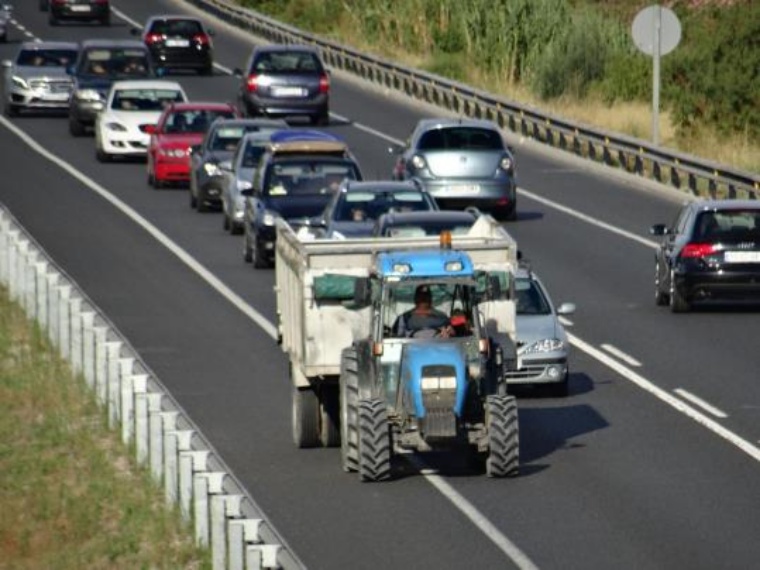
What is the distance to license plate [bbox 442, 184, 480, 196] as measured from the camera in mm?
40438

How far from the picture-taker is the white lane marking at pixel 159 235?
3102cm

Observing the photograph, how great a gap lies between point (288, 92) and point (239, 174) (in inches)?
693

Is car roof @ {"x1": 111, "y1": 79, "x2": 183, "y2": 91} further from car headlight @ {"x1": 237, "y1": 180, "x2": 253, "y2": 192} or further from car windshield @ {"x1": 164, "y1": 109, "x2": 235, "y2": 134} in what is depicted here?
car headlight @ {"x1": 237, "y1": 180, "x2": 253, "y2": 192}

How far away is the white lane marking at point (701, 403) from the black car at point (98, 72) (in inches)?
1130

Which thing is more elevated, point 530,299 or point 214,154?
point 530,299

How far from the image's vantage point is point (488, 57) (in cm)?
6725

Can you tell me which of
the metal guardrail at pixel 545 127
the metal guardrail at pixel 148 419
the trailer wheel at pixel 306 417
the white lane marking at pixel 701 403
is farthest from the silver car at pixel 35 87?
the trailer wheel at pixel 306 417

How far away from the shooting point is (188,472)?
17781mm

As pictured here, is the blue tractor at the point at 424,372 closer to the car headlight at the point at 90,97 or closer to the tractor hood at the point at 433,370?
the tractor hood at the point at 433,370

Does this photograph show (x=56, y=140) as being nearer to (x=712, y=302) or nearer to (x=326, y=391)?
(x=712, y=302)

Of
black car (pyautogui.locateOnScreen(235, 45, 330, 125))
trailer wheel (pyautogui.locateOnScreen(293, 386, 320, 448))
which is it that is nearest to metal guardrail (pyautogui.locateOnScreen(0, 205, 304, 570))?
trailer wheel (pyautogui.locateOnScreen(293, 386, 320, 448))

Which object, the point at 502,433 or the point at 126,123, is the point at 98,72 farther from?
the point at 502,433

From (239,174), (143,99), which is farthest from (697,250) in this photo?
(143,99)

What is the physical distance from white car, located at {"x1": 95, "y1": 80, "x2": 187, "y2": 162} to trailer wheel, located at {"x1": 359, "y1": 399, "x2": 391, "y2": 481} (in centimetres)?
2824
